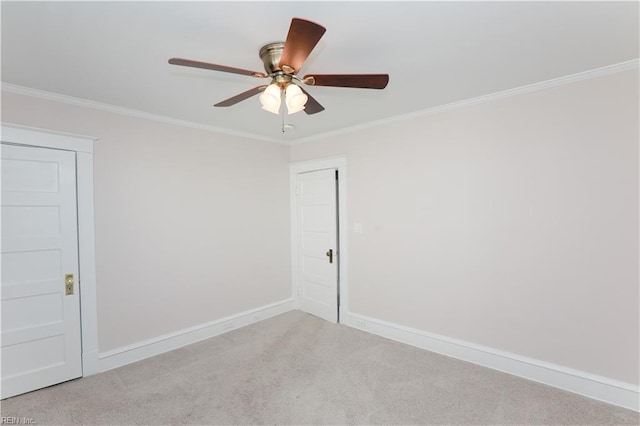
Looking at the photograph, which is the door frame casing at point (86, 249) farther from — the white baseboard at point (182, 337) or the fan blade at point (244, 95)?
the fan blade at point (244, 95)

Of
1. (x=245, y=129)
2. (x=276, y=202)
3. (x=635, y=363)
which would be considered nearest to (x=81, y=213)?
(x=245, y=129)

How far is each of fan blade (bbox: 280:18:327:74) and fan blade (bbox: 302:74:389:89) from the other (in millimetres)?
122

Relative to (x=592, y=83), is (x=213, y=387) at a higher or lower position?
lower

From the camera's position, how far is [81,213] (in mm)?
2787

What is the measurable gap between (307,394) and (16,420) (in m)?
2.10

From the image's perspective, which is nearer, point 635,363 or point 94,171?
point 635,363

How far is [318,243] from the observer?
14.0 feet

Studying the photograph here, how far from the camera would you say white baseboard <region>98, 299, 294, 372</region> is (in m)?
2.95

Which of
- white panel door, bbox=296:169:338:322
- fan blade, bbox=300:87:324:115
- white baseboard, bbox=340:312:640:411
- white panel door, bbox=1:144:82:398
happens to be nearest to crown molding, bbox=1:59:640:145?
white panel door, bbox=1:144:82:398

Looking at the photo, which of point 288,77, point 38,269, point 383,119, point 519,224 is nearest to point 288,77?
point 288,77

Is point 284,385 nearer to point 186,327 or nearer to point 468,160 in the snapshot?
point 186,327

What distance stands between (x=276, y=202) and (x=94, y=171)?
7.09ft

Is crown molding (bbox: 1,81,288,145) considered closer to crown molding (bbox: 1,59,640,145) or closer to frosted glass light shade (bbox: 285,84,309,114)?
crown molding (bbox: 1,59,640,145)

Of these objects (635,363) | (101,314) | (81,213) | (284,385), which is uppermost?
(81,213)
